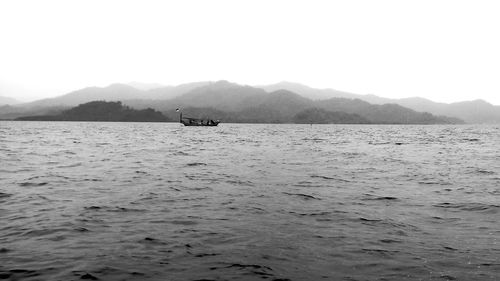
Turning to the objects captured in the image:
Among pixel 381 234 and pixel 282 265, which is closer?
pixel 282 265

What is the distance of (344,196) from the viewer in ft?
66.6

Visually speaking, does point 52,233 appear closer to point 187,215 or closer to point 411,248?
point 187,215

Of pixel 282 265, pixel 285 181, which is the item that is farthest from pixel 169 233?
pixel 285 181

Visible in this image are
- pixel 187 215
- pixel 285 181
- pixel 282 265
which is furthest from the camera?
pixel 285 181

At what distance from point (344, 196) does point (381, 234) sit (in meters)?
7.36

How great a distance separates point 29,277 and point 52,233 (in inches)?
150

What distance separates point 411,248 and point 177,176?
18.5 metres

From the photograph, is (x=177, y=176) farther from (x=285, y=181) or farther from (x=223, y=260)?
(x=223, y=260)

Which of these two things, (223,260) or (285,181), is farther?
(285,181)

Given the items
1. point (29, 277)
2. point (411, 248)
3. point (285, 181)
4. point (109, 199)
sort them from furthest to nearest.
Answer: point (285, 181), point (109, 199), point (411, 248), point (29, 277)

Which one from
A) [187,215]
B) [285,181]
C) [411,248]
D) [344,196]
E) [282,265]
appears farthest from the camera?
[285,181]

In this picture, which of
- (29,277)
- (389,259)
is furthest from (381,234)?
(29,277)

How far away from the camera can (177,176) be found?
27.1m

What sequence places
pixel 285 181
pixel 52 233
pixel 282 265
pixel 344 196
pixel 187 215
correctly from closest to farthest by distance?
pixel 282 265 → pixel 52 233 → pixel 187 215 → pixel 344 196 → pixel 285 181
